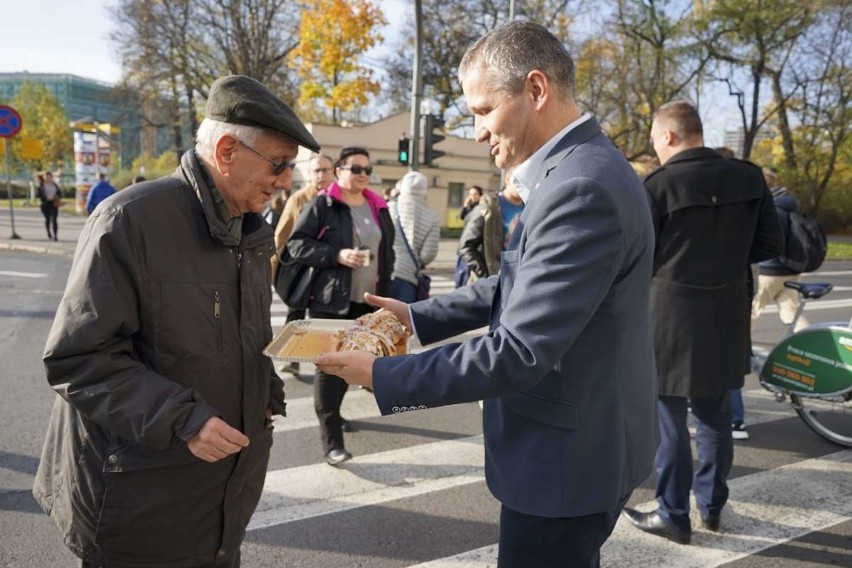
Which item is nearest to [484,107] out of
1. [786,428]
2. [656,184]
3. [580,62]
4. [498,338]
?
[498,338]

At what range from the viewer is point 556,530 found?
1.87 metres

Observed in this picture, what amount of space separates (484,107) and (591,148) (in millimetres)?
319

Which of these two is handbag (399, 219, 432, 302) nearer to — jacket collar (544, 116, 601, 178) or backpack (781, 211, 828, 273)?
backpack (781, 211, 828, 273)

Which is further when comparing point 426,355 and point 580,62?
point 580,62

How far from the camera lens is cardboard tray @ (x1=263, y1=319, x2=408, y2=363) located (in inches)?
78.9

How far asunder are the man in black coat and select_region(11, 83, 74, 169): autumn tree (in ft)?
172

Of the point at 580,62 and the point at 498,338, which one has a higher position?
the point at 580,62

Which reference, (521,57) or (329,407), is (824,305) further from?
(521,57)

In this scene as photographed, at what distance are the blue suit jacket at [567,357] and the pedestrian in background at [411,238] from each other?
375cm

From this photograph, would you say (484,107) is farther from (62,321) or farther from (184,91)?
(184,91)

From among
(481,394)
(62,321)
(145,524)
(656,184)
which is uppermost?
(656,184)

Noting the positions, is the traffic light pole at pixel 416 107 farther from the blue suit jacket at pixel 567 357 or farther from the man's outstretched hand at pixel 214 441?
the man's outstretched hand at pixel 214 441

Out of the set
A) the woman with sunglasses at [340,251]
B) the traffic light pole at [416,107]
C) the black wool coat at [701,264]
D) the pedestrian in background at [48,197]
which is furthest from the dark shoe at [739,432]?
the pedestrian in background at [48,197]

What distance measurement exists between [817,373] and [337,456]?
3481 mm
